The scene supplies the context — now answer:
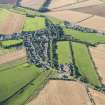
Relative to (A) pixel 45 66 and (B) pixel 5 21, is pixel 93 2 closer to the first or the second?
(B) pixel 5 21

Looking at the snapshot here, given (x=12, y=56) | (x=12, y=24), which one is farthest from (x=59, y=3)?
(x=12, y=56)

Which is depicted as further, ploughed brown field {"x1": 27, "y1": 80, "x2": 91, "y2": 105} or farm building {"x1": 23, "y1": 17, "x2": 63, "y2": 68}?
farm building {"x1": 23, "y1": 17, "x2": 63, "y2": 68}

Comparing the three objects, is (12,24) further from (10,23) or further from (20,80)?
(20,80)

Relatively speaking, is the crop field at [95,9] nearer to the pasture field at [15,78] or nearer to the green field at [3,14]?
the green field at [3,14]

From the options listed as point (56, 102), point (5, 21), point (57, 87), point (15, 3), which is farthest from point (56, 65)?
point (15, 3)

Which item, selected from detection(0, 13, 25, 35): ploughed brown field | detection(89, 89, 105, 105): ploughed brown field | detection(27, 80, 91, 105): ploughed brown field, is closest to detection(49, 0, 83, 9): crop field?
detection(0, 13, 25, 35): ploughed brown field

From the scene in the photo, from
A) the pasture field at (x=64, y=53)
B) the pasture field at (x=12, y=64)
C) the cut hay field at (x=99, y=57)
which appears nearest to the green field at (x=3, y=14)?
the pasture field at (x=64, y=53)

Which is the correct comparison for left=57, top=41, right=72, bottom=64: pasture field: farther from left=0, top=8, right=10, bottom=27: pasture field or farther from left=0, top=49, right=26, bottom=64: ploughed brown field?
left=0, top=8, right=10, bottom=27: pasture field
